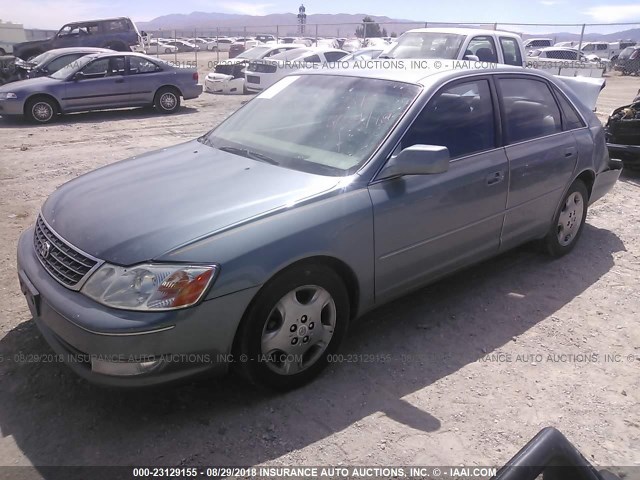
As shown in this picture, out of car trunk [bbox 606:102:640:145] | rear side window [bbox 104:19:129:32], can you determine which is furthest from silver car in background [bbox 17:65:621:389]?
rear side window [bbox 104:19:129:32]

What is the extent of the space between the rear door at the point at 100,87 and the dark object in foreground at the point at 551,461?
39.6 ft

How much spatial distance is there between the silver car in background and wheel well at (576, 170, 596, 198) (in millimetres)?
541

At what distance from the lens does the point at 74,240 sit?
276 centimetres

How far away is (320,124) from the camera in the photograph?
3.54 m

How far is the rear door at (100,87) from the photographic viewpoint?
37.9 feet

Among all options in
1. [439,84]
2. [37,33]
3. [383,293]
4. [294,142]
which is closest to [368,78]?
[439,84]

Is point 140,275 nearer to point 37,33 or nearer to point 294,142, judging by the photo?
point 294,142

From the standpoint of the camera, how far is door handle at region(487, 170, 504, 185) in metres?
3.76

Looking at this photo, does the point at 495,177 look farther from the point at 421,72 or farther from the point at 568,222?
the point at 568,222

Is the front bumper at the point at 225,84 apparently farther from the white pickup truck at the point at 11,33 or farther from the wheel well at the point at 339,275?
the white pickup truck at the point at 11,33

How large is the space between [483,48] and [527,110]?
618 centimetres

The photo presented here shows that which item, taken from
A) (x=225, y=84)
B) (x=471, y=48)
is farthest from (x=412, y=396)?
(x=225, y=84)

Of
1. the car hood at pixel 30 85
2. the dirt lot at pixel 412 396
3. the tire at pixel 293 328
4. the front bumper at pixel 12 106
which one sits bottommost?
the dirt lot at pixel 412 396

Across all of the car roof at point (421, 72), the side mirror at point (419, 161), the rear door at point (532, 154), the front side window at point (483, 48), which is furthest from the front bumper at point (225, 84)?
the side mirror at point (419, 161)
